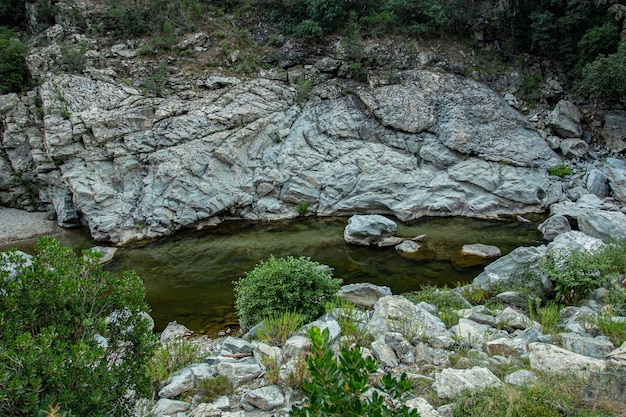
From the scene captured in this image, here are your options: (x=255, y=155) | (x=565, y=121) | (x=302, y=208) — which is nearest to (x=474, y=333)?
(x=302, y=208)

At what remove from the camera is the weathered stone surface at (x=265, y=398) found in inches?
192

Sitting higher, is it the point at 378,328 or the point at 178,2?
the point at 178,2

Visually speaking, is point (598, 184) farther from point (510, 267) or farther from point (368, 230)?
point (368, 230)

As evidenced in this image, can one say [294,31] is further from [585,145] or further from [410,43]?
[585,145]

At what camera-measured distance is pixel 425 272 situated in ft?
46.4

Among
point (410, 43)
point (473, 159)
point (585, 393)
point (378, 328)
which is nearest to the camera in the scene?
point (585, 393)

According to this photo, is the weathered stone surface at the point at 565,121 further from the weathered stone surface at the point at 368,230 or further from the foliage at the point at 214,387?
the foliage at the point at 214,387

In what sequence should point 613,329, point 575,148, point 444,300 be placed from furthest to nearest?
point 575,148 < point 444,300 < point 613,329

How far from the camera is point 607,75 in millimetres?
22109

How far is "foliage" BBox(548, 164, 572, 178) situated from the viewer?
71.5ft

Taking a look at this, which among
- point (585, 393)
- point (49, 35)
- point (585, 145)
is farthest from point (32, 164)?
point (585, 145)

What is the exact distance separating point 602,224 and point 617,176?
7.52 m

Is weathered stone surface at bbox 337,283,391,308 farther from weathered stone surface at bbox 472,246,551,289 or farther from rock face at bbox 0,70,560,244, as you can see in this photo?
rock face at bbox 0,70,560,244

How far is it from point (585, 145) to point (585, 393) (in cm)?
2374
